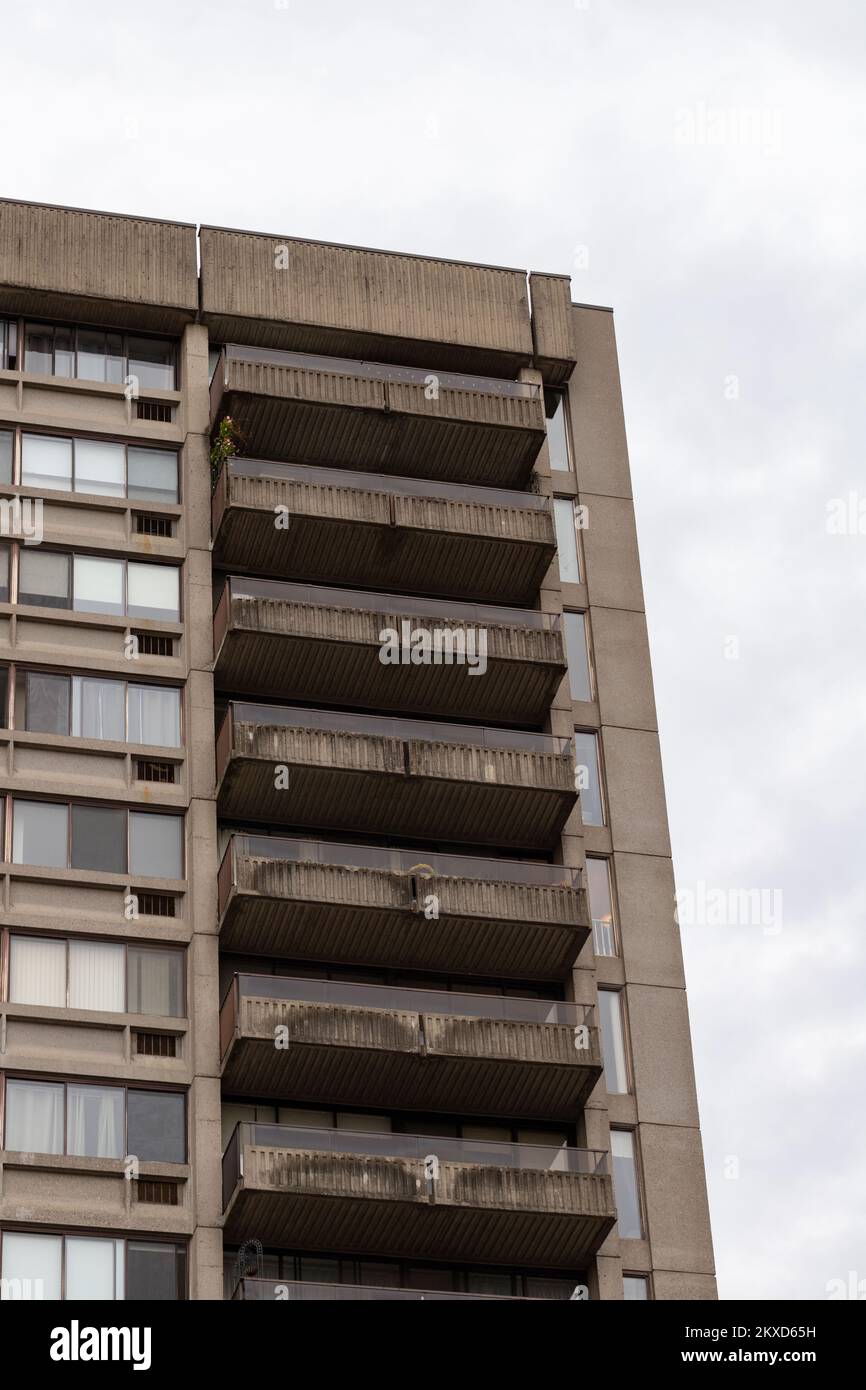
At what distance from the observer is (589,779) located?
51.2 m

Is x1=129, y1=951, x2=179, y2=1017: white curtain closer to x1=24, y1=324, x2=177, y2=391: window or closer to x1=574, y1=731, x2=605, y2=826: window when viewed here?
x1=574, y1=731, x2=605, y2=826: window

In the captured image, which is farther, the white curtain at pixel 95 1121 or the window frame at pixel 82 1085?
the white curtain at pixel 95 1121

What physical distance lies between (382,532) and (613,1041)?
1244 cm

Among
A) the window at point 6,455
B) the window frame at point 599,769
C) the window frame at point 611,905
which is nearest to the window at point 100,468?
the window at point 6,455

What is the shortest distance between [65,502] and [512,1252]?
1914 cm

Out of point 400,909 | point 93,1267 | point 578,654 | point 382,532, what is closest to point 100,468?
point 382,532

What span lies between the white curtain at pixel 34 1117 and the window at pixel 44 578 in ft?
36.6

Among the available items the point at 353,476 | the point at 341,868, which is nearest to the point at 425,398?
the point at 353,476

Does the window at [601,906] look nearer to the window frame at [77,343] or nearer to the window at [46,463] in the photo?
the window at [46,463]

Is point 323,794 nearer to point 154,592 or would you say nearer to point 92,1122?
point 154,592

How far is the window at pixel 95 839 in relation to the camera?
153 feet

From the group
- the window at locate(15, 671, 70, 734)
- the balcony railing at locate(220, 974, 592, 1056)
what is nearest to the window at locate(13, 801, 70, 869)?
the window at locate(15, 671, 70, 734)

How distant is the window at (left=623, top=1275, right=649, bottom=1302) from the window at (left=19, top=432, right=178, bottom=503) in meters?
20.0
